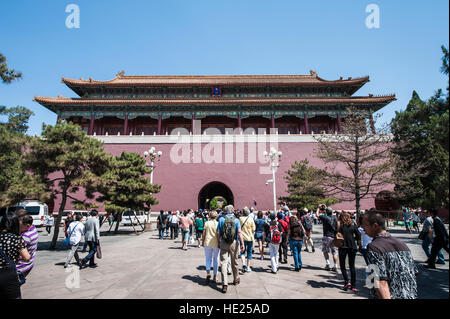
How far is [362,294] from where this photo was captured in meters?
4.04

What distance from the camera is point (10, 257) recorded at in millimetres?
2439

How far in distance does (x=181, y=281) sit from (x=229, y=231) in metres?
1.43

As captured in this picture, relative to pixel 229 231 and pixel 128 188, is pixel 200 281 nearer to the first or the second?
pixel 229 231

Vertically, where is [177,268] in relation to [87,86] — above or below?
below

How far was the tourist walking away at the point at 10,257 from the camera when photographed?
2.26m

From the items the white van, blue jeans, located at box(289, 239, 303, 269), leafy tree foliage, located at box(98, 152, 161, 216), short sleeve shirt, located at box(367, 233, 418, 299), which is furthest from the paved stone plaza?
the white van

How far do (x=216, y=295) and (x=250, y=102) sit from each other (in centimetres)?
1958

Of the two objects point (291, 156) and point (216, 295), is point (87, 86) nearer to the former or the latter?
point (291, 156)

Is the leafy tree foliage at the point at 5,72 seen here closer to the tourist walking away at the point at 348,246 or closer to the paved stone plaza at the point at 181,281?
the paved stone plaza at the point at 181,281

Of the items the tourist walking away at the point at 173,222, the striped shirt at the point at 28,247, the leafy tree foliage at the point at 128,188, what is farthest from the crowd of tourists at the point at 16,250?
the leafy tree foliage at the point at 128,188

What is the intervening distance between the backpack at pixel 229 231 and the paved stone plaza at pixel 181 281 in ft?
2.81

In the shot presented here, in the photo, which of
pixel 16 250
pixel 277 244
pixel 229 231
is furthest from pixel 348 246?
pixel 16 250
